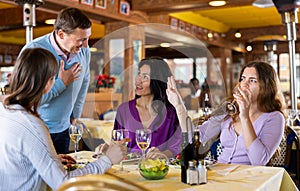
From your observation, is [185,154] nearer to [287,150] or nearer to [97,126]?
[287,150]

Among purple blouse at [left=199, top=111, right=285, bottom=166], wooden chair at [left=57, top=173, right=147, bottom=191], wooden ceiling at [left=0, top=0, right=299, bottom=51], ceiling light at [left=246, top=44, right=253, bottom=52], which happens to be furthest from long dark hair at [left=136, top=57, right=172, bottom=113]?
ceiling light at [left=246, top=44, right=253, bottom=52]

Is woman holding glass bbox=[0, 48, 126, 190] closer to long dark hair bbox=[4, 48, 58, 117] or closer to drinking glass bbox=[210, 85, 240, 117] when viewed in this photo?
long dark hair bbox=[4, 48, 58, 117]

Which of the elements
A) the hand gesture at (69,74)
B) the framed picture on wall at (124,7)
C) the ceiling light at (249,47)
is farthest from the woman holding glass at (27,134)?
the ceiling light at (249,47)

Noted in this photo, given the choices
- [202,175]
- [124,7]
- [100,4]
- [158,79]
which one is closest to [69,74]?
[158,79]

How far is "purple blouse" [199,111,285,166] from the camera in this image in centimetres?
190

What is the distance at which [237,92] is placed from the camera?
195 centimetres

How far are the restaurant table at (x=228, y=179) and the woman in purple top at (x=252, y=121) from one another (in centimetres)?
24

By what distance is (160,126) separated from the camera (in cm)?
216

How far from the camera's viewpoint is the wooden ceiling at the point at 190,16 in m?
5.40

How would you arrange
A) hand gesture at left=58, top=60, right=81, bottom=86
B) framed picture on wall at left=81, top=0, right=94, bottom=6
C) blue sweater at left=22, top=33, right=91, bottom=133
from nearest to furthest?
hand gesture at left=58, top=60, right=81, bottom=86 → blue sweater at left=22, top=33, right=91, bottom=133 → framed picture on wall at left=81, top=0, right=94, bottom=6

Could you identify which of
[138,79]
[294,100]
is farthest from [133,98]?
[294,100]

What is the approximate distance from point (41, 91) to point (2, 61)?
9.23m

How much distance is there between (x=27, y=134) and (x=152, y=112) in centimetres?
102

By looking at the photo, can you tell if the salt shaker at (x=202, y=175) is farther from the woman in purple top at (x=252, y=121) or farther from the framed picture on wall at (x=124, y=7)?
the framed picture on wall at (x=124, y=7)
